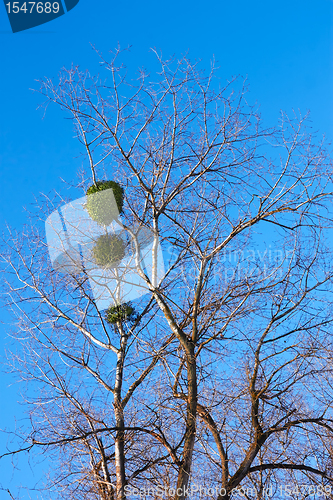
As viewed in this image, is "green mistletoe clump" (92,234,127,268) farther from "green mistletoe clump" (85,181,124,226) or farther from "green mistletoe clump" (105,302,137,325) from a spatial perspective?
"green mistletoe clump" (105,302,137,325)

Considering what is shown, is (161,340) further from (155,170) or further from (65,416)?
(155,170)

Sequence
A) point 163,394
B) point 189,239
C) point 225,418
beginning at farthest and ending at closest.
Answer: point 189,239 < point 163,394 < point 225,418

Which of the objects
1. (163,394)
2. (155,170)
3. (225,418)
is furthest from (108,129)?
(225,418)

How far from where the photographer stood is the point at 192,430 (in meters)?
5.94

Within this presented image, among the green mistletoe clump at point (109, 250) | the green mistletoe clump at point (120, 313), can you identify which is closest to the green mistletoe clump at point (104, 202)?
the green mistletoe clump at point (109, 250)

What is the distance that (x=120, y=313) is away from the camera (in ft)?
27.5

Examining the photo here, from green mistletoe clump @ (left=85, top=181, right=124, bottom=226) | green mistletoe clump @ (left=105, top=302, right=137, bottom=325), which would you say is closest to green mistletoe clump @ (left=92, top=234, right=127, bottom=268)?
green mistletoe clump @ (left=85, top=181, right=124, bottom=226)

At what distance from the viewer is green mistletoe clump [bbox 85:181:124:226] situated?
25.4 ft

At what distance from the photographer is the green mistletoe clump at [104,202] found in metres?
7.75

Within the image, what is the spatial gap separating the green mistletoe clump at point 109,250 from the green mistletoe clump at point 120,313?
3.37 ft

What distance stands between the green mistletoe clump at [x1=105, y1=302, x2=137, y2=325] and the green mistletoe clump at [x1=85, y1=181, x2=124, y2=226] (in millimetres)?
1599

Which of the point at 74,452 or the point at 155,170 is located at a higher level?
the point at 155,170

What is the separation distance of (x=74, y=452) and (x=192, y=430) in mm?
2859

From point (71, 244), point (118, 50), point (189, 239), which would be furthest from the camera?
point (71, 244)
